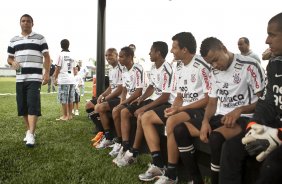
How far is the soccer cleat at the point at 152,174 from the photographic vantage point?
12.2 feet

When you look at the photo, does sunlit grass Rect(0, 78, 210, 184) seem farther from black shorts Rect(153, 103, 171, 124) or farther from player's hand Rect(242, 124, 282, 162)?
player's hand Rect(242, 124, 282, 162)

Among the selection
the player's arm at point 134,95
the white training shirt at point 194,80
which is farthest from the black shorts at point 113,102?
the white training shirt at point 194,80

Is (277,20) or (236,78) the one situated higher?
(277,20)

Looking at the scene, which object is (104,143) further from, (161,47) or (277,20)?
(277,20)

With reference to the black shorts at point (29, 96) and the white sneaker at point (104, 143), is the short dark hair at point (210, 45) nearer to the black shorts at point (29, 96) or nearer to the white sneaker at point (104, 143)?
the white sneaker at point (104, 143)

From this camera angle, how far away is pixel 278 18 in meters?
2.48

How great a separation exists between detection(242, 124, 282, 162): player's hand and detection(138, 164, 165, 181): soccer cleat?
165 cm

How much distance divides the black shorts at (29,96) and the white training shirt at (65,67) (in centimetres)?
283

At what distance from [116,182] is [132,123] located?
4.78ft

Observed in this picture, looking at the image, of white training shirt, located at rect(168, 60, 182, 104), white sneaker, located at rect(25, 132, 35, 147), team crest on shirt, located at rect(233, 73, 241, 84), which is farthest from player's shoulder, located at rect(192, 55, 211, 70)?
white sneaker, located at rect(25, 132, 35, 147)

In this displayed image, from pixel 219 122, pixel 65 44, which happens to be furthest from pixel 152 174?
pixel 65 44

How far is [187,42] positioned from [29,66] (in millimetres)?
2920

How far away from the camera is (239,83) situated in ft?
10.5

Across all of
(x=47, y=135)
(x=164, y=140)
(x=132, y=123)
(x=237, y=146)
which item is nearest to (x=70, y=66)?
(x=47, y=135)
